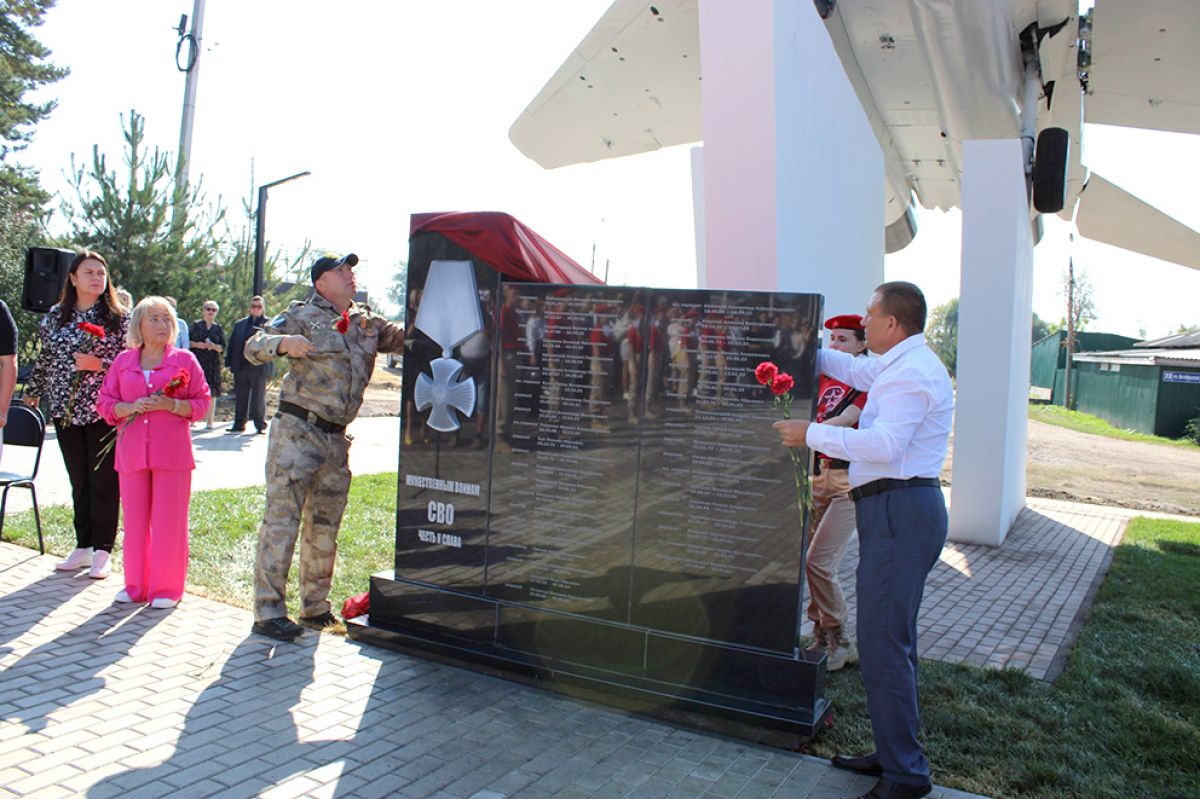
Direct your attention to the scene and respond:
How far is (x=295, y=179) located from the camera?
652 inches

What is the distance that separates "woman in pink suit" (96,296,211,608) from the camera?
5.54 metres

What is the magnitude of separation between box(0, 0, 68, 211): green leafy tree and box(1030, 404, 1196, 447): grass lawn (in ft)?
119

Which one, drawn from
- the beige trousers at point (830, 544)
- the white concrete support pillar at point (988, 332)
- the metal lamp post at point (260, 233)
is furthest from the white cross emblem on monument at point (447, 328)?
the metal lamp post at point (260, 233)

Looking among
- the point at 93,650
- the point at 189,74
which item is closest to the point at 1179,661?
the point at 93,650

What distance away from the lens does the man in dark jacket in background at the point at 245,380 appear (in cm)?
1381

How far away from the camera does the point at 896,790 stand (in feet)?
11.4

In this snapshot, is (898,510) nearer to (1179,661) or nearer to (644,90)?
(1179,661)

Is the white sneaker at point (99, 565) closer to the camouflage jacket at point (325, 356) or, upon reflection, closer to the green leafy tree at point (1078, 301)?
the camouflage jacket at point (325, 356)

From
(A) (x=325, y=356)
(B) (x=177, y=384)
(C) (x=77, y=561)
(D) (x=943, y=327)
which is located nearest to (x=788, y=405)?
(A) (x=325, y=356)

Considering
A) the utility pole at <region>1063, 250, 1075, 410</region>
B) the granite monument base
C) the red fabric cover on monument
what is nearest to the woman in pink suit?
the granite monument base

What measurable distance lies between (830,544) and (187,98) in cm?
1686

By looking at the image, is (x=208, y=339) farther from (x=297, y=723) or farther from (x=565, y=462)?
(x=297, y=723)

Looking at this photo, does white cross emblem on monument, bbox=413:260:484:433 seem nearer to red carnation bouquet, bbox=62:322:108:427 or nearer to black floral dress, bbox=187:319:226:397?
red carnation bouquet, bbox=62:322:108:427

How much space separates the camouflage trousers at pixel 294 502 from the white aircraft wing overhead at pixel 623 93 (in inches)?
265
